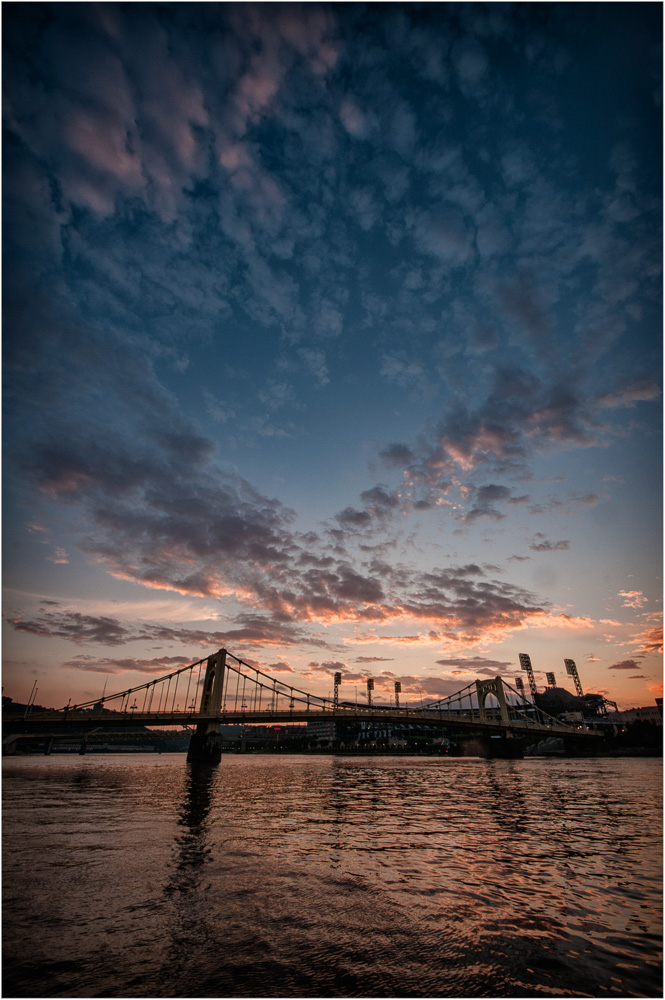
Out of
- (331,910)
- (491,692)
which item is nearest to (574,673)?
(491,692)

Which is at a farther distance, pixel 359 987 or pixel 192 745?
pixel 192 745

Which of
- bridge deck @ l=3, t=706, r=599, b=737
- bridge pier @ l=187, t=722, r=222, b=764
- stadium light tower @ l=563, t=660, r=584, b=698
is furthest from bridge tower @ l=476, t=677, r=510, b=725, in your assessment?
stadium light tower @ l=563, t=660, r=584, b=698

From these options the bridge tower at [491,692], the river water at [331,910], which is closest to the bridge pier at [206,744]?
the bridge tower at [491,692]

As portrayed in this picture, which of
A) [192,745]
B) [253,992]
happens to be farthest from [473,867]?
[192,745]

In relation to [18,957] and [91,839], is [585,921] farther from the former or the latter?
[91,839]

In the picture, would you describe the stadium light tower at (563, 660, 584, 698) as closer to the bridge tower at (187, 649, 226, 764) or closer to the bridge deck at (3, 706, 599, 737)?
the bridge deck at (3, 706, 599, 737)

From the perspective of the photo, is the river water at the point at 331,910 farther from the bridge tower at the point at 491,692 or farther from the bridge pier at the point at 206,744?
the bridge tower at the point at 491,692
